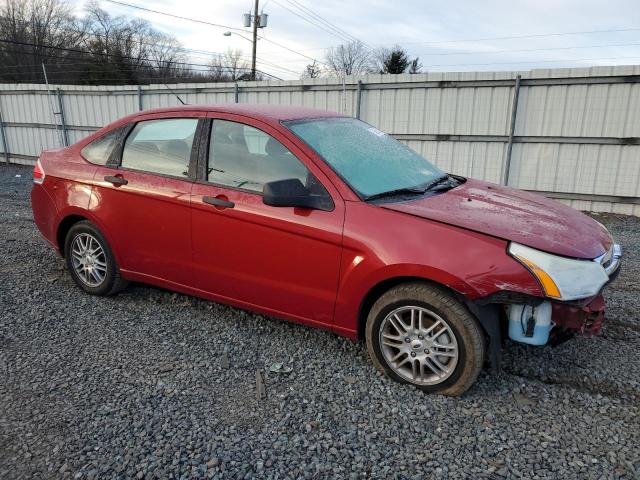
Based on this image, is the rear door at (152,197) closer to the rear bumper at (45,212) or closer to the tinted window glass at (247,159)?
the tinted window glass at (247,159)

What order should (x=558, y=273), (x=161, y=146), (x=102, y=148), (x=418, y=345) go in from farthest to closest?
1. (x=102, y=148)
2. (x=161, y=146)
3. (x=418, y=345)
4. (x=558, y=273)

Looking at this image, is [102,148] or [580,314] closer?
[580,314]

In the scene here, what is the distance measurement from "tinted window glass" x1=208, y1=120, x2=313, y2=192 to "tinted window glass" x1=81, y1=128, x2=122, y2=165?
3.57 feet

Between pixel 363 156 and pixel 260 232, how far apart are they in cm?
94

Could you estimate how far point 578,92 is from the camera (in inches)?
332

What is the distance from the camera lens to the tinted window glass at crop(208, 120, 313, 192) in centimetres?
326

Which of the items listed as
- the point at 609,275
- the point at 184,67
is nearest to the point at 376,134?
the point at 609,275

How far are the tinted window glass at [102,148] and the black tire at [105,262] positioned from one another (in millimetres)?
560

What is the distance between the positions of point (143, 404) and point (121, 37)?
4451 centimetres

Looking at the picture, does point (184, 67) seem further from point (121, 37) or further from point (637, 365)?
point (637, 365)

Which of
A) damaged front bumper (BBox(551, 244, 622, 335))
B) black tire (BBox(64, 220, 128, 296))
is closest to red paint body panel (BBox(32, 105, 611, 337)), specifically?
black tire (BBox(64, 220, 128, 296))

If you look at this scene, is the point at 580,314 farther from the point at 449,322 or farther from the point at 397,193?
the point at 397,193

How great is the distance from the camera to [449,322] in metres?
2.77

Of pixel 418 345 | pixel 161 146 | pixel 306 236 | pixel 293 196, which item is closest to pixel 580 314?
pixel 418 345
